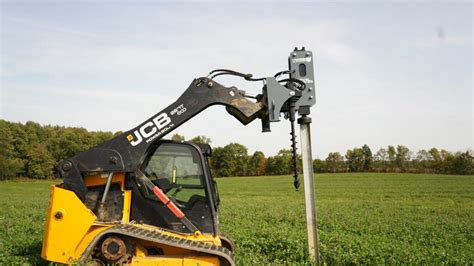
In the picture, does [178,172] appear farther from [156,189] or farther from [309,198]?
[309,198]

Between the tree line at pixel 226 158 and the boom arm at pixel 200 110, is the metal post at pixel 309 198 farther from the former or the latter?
the tree line at pixel 226 158

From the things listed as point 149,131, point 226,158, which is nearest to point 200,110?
point 149,131

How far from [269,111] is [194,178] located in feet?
5.14

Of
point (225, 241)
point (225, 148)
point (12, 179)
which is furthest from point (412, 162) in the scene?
point (225, 241)

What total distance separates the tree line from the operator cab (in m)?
49.7

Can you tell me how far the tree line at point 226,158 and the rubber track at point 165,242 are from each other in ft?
164

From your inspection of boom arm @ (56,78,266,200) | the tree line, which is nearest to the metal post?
boom arm @ (56,78,266,200)

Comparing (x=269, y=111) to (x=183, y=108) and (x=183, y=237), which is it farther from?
(x=183, y=237)

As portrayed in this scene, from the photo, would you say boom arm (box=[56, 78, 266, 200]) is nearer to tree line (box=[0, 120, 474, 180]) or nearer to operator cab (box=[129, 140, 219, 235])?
operator cab (box=[129, 140, 219, 235])

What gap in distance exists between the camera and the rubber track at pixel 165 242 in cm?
553

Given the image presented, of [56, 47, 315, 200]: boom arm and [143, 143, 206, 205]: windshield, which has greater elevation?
[56, 47, 315, 200]: boom arm

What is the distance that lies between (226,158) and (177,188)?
70835mm

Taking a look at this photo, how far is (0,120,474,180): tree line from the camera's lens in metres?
59.1

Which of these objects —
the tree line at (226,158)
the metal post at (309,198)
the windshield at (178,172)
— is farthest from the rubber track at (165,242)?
the tree line at (226,158)
